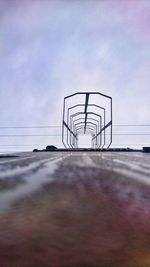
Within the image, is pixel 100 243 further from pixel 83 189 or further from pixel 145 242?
pixel 83 189

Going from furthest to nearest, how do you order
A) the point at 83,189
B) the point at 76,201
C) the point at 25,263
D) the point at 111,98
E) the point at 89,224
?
the point at 111,98 < the point at 83,189 < the point at 76,201 < the point at 89,224 < the point at 25,263

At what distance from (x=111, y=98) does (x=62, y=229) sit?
8904 mm

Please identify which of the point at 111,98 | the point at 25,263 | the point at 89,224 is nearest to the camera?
the point at 25,263

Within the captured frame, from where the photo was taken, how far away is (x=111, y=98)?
9.10 m

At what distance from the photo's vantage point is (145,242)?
0.30 metres

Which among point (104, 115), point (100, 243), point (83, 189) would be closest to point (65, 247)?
point (100, 243)

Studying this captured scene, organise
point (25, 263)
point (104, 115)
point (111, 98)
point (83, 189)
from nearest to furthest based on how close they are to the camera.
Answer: point (25, 263)
point (83, 189)
point (111, 98)
point (104, 115)

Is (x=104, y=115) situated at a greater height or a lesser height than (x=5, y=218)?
greater

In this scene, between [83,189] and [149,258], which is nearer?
[149,258]

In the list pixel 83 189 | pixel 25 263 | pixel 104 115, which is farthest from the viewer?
pixel 104 115

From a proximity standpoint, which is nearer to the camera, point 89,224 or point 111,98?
point 89,224

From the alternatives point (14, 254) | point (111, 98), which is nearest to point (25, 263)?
point (14, 254)

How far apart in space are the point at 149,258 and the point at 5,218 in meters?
0.20

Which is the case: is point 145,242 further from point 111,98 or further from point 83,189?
point 111,98
